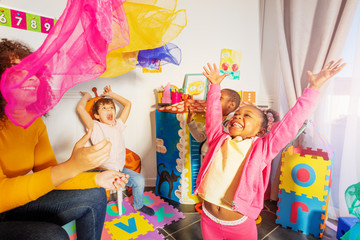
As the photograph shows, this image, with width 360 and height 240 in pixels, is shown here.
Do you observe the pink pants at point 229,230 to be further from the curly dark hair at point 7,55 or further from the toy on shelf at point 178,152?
the curly dark hair at point 7,55

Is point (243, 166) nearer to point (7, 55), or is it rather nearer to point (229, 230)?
point (229, 230)

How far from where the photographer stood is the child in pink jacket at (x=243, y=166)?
3.75 ft

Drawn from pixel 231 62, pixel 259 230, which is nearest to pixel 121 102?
pixel 231 62

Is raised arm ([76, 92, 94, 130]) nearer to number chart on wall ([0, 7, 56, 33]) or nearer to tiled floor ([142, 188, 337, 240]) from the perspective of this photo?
number chart on wall ([0, 7, 56, 33])

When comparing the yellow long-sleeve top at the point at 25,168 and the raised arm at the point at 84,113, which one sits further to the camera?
the raised arm at the point at 84,113

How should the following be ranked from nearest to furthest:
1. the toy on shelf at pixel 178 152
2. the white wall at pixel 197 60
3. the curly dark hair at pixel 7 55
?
the curly dark hair at pixel 7 55, the toy on shelf at pixel 178 152, the white wall at pixel 197 60

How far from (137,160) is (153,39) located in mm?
1492

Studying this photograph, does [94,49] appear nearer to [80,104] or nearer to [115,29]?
[115,29]

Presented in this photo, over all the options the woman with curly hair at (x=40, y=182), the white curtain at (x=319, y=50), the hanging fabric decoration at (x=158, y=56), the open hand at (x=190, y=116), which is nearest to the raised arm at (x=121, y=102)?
the open hand at (x=190, y=116)

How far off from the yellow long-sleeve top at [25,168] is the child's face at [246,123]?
782 millimetres

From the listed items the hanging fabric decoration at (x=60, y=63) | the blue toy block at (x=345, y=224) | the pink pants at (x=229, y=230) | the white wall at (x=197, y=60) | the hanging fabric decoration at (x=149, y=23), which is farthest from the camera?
the white wall at (x=197, y=60)

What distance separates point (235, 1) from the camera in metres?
2.53

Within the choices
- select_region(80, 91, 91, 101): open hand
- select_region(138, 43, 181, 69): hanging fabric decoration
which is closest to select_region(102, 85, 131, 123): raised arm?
select_region(80, 91, 91, 101): open hand

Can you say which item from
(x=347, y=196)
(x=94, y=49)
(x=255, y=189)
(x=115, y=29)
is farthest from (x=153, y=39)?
(x=347, y=196)
